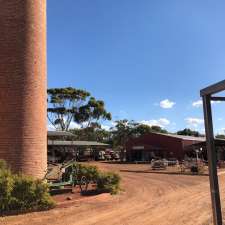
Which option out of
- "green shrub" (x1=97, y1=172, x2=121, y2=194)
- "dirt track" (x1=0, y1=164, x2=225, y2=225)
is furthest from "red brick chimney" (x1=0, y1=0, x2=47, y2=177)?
"dirt track" (x1=0, y1=164, x2=225, y2=225)

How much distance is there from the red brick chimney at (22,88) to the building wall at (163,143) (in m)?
41.3

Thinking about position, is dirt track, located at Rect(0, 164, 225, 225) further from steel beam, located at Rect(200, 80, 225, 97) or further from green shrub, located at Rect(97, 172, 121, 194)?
steel beam, located at Rect(200, 80, 225, 97)

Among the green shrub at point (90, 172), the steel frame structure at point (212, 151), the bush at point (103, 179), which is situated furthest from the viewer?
the green shrub at point (90, 172)

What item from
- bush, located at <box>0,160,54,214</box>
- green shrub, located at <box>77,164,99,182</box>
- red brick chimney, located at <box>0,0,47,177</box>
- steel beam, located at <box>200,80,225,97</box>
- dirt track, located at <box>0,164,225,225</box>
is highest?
red brick chimney, located at <box>0,0,47,177</box>

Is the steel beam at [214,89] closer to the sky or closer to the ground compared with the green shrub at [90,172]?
closer to the sky

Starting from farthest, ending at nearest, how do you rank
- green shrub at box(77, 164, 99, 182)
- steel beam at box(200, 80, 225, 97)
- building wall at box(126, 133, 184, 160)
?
building wall at box(126, 133, 184, 160), green shrub at box(77, 164, 99, 182), steel beam at box(200, 80, 225, 97)

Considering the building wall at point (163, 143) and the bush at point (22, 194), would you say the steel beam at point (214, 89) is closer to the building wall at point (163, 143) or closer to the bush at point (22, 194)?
the bush at point (22, 194)

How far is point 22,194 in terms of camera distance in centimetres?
1108

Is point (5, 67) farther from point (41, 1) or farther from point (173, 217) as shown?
point (173, 217)

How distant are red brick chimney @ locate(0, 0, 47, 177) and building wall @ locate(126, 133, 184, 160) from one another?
136ft

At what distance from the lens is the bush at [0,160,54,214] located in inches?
419

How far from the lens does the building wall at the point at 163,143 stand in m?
54.2

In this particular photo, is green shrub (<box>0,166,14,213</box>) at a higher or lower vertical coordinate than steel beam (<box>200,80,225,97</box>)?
lower

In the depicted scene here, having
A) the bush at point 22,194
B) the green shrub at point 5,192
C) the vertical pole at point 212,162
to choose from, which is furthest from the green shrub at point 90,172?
the vertical pole at point 212,162
